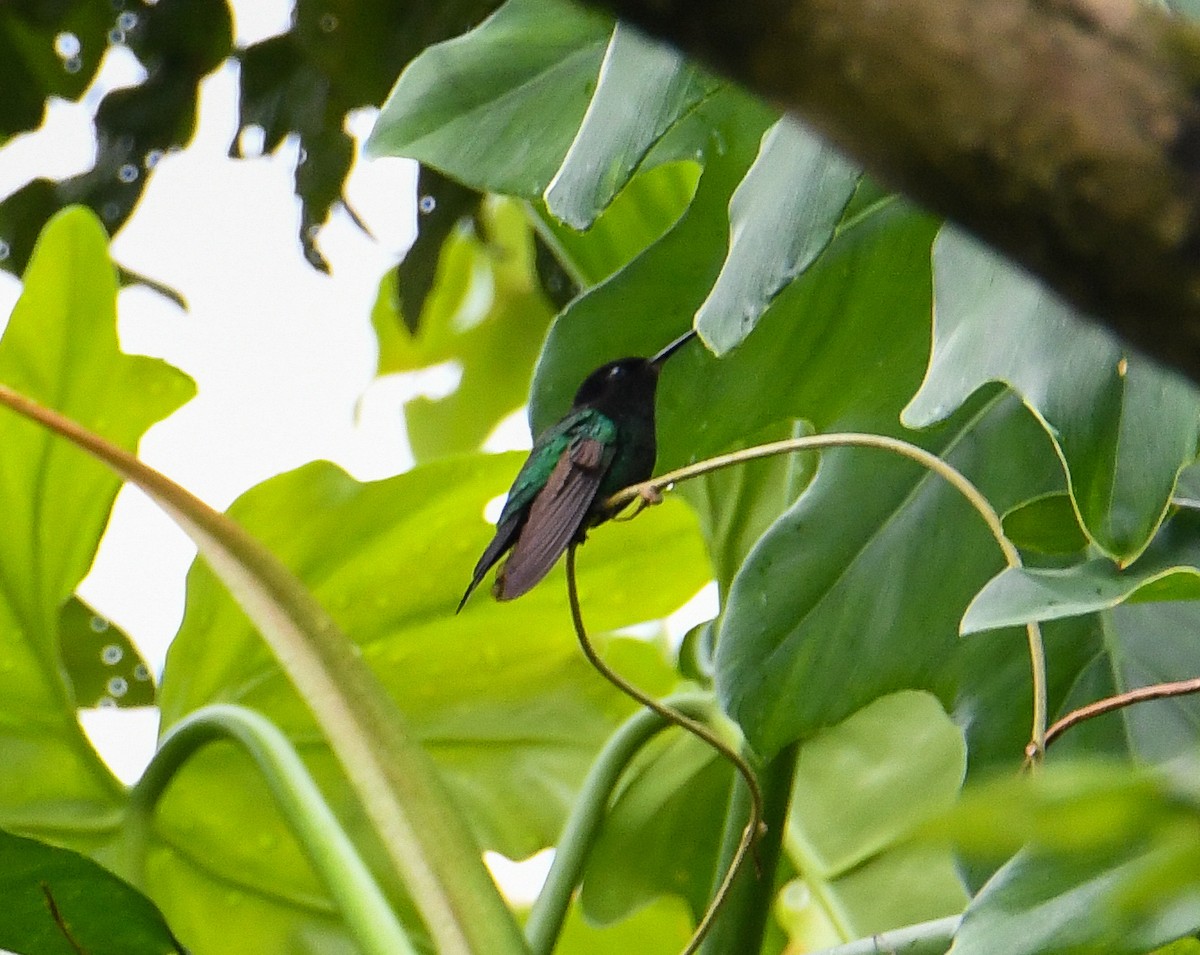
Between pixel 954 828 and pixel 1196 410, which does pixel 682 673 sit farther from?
pixel 954 828

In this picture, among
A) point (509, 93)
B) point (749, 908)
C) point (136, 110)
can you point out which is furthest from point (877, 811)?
point (136, 110)

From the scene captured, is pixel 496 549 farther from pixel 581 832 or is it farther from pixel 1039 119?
pixel 1039 119

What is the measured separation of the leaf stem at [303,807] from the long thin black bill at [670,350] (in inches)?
15.4

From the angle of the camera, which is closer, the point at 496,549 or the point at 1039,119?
the point at 1039,119

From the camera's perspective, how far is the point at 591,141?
0.86 metres

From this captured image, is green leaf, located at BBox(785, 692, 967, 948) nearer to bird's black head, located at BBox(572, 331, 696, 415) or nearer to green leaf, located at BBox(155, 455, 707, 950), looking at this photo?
green leaf, located at BBox(155, 455, 707, 950)

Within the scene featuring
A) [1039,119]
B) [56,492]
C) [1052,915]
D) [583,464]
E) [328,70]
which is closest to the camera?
[1039,119]

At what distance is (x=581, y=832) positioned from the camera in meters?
1.01

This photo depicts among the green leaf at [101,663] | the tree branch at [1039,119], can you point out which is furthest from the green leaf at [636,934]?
the tree branch at [1039,119]

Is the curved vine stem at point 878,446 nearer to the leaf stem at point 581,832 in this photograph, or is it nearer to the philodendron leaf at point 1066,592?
the philodendron leaf at point 1066,592

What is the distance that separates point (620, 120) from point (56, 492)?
2.35 feet

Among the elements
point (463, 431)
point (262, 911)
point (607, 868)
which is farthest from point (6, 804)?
point (463, 431)

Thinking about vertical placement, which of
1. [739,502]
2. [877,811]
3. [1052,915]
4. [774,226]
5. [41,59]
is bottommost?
[877,811]

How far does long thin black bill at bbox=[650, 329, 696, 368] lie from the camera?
1046 millimetres
